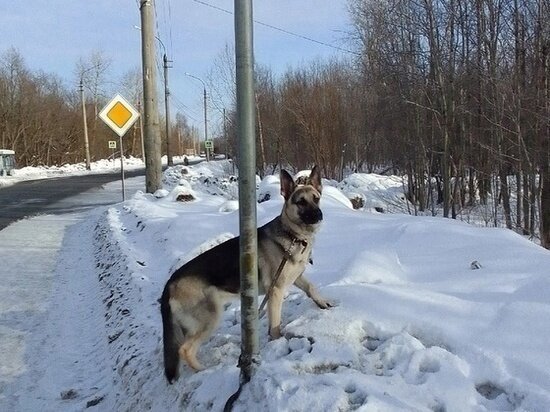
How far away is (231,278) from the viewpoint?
3783mm

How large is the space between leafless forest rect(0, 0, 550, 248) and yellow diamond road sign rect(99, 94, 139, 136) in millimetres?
8541

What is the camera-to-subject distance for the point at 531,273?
14.7 ft

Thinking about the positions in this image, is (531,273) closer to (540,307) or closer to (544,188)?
(540,307)

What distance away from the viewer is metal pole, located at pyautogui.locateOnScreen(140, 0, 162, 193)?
15.4 meters

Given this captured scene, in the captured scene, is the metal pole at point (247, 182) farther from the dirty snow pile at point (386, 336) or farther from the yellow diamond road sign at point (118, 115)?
the yellow diamond road sign at point (118, 115)

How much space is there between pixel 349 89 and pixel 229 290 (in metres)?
27.2

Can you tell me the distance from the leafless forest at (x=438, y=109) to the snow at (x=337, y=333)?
21.4 feet

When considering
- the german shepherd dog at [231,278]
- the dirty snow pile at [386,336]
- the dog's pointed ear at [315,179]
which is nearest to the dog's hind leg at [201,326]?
the german shepherd dog at [231,278]

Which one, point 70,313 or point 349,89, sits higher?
point 349,89

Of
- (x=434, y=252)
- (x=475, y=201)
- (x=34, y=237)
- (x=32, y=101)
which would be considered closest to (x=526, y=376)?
(x=434, y=252)

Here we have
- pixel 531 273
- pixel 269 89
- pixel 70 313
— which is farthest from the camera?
pixel 269 89

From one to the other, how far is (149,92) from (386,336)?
1352 cm

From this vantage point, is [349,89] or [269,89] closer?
[349,89]

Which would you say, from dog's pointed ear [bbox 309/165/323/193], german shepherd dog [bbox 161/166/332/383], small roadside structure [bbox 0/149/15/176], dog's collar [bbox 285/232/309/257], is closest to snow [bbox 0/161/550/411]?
german shepherd dog [bbox 161/166/332/383]
